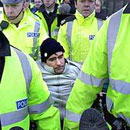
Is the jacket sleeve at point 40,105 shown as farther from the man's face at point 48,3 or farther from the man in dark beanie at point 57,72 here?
the man's face at point 48,3

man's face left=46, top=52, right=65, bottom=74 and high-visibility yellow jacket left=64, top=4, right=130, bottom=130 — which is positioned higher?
high-visibility yellow jacket left=64, top=4, right=130, bottom=130

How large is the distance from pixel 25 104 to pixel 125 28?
676 millimetres

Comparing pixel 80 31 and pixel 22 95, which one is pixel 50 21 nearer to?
pixel 80 31

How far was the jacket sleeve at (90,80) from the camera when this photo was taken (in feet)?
7.13

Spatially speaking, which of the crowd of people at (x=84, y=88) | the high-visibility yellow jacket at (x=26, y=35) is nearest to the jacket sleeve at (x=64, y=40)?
the high-visibility yellow jacket at (x=26, y=35)

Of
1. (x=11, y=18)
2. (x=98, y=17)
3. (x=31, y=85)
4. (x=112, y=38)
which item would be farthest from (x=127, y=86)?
(x=98, y=17)

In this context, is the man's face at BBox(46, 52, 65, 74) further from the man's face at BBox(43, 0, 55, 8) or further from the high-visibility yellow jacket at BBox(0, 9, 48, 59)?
the man's face at BBox(43, 0, 55, 8)

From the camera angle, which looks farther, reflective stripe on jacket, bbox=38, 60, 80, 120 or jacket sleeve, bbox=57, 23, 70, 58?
jacket sleeve, bbox=57, 23, 70, 58

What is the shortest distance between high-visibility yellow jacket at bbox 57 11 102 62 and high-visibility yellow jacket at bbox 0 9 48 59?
0.37m

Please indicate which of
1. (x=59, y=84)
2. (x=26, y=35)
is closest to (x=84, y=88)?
(x=59, y=84)

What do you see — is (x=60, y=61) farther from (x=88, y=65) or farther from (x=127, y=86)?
(x=127, y=86)

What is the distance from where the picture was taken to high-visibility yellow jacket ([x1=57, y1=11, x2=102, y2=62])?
4.38 m

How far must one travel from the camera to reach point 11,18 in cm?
409

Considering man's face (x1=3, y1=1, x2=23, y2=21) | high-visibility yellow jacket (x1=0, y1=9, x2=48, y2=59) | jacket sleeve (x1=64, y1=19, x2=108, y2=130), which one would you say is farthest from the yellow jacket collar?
jacket sleeve (x1=64, y1=19, x2=108, y2=130)
